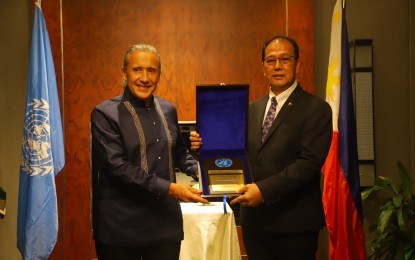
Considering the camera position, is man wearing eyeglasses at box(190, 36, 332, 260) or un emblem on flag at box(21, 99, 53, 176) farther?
un emblem on flag at box(21, 99, 53, 176)

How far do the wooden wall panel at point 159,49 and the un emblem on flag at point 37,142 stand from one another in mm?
1163

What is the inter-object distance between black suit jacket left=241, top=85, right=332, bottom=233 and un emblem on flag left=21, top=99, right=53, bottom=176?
1393 mm

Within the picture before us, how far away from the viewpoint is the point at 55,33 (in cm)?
410

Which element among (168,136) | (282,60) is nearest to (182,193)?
(168,136)

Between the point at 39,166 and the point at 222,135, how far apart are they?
130 centimetres

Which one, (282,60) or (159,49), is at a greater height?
(159,49)

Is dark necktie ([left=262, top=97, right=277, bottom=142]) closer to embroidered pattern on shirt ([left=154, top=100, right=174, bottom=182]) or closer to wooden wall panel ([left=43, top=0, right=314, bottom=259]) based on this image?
embroidered pattern on shirt ([left=154, top=100, right=174, bottom=182])

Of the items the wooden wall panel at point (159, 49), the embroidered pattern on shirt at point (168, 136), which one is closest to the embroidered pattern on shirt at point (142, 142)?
the embroidered pattern on shirt at point (168, 136)

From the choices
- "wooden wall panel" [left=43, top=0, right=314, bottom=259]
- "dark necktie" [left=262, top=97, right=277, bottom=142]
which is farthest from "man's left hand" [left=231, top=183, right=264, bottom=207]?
"wooden wall panel" [left=43, top=0, right=314, bottom=259]

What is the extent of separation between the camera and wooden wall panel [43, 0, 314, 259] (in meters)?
4.16

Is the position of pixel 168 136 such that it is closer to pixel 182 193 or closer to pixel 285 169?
pixel 182 193

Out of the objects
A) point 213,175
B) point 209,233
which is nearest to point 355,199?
point 209,233

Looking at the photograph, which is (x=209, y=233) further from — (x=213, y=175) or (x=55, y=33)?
(x=55, y=33)

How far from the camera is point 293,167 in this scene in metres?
2.10
